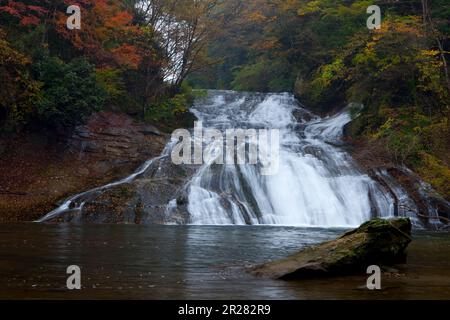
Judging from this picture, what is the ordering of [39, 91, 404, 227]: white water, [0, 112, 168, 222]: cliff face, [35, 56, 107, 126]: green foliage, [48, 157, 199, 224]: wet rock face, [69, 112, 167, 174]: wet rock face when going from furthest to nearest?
[69, 112, 167, 174]: wet rock face
[35, 56, 107, 126]: green foliage
[0, 112, 168, 222]: cliff face
[39, 91, 404, 227]: white water
[48, 157, 199, 224]: wet rock face

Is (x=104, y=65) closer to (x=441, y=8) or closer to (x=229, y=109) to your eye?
(x=229, y=109)

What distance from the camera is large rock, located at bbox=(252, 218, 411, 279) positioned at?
7434mm

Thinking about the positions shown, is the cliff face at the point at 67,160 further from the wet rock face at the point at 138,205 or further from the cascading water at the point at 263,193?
the wet rock face at the point at 138,205

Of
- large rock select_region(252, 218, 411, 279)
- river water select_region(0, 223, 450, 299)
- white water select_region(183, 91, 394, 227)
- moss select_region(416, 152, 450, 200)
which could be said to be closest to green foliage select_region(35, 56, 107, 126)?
white water select_region(183, 91, 394, 227)

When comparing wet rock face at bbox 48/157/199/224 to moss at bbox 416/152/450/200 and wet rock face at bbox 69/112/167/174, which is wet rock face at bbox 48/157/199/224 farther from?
moss at bbox 416/152/450/200

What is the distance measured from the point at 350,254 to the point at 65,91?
16.7m

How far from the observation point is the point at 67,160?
2217cm

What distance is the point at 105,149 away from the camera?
75.5 ft

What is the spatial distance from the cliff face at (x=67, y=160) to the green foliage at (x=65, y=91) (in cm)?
130

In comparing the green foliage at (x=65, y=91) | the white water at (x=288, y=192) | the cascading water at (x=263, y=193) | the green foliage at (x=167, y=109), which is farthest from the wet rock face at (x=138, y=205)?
the green foliage at (x=167, y=109)

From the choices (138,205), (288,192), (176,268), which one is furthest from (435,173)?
(176,268)

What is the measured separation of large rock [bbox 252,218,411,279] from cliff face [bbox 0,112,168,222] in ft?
42.7

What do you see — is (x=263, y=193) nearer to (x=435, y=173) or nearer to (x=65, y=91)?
(x=435, y=173)

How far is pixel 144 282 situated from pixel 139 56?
835 inches
